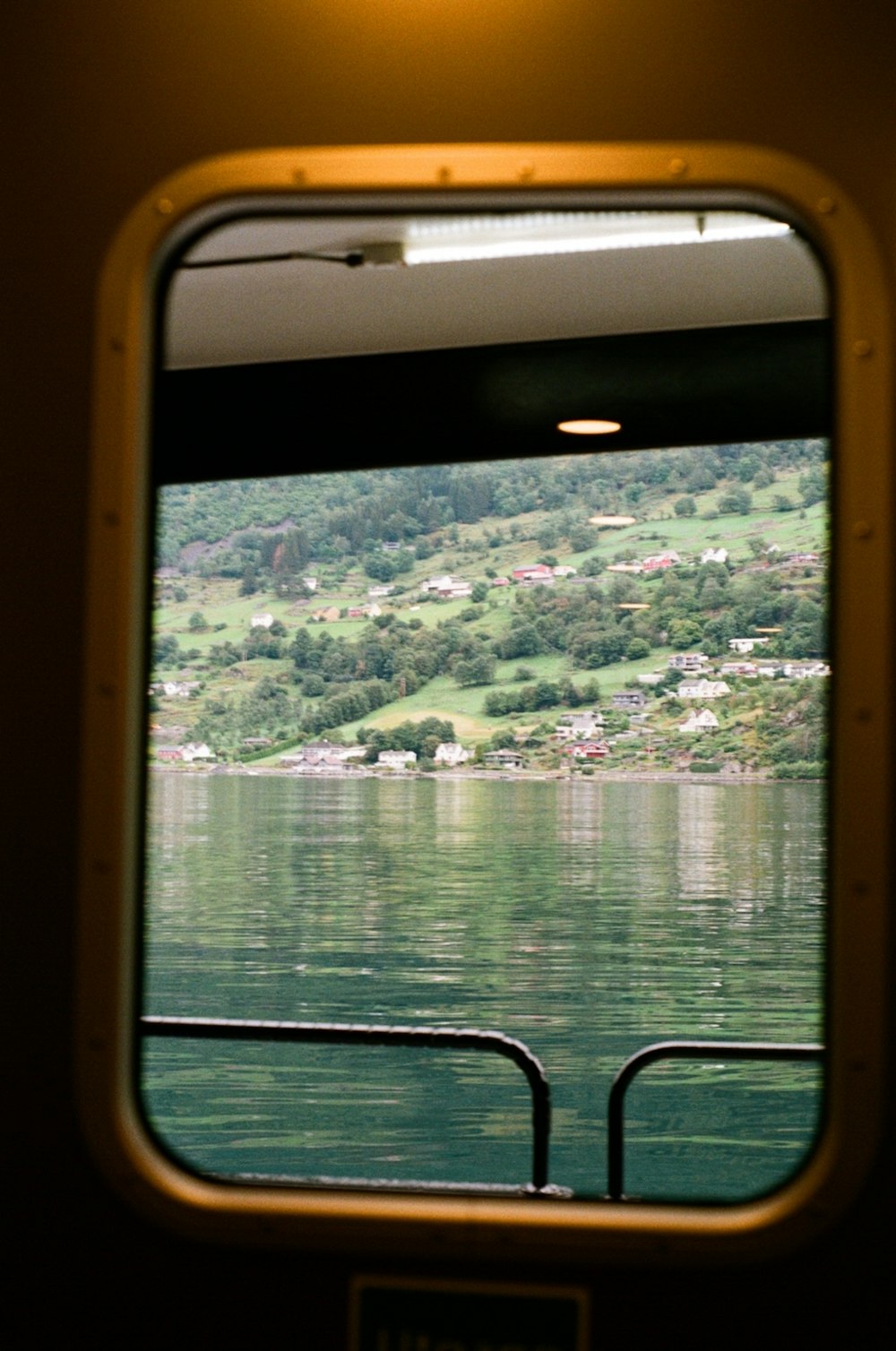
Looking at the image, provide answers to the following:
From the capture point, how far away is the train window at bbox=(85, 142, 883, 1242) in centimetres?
140

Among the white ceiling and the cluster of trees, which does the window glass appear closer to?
the cluster of trees

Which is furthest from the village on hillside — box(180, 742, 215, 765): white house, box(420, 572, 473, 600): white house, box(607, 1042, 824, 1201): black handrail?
box(607, 1042, 824, 1201): black handrail

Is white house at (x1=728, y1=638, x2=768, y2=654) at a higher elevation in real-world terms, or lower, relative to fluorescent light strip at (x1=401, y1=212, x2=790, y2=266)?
higher

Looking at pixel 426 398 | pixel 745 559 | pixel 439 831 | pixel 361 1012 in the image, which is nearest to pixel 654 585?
pixel 745 559

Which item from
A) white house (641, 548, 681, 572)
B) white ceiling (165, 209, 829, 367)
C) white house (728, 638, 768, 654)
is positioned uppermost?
white house (641, 548, 681, 572)

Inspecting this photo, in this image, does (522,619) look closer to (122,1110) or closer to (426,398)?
(426,398)

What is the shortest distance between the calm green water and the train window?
208 millimetres

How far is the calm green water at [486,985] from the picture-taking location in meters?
38.0

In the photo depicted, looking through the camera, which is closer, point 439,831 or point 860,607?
point 860,607

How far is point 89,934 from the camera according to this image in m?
1.39

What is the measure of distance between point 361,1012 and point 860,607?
44.2 meters

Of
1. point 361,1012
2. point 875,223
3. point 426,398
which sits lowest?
point 361,1012

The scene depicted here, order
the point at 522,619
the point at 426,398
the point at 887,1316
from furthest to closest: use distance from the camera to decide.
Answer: the point at 522,619, the point at 426,398, the point at 887,1316

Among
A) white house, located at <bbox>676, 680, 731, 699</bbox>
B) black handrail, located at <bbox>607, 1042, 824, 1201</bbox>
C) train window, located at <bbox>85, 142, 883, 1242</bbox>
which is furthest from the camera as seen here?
white house, located at <bbox>676, 680, 731, 699</bbox>
